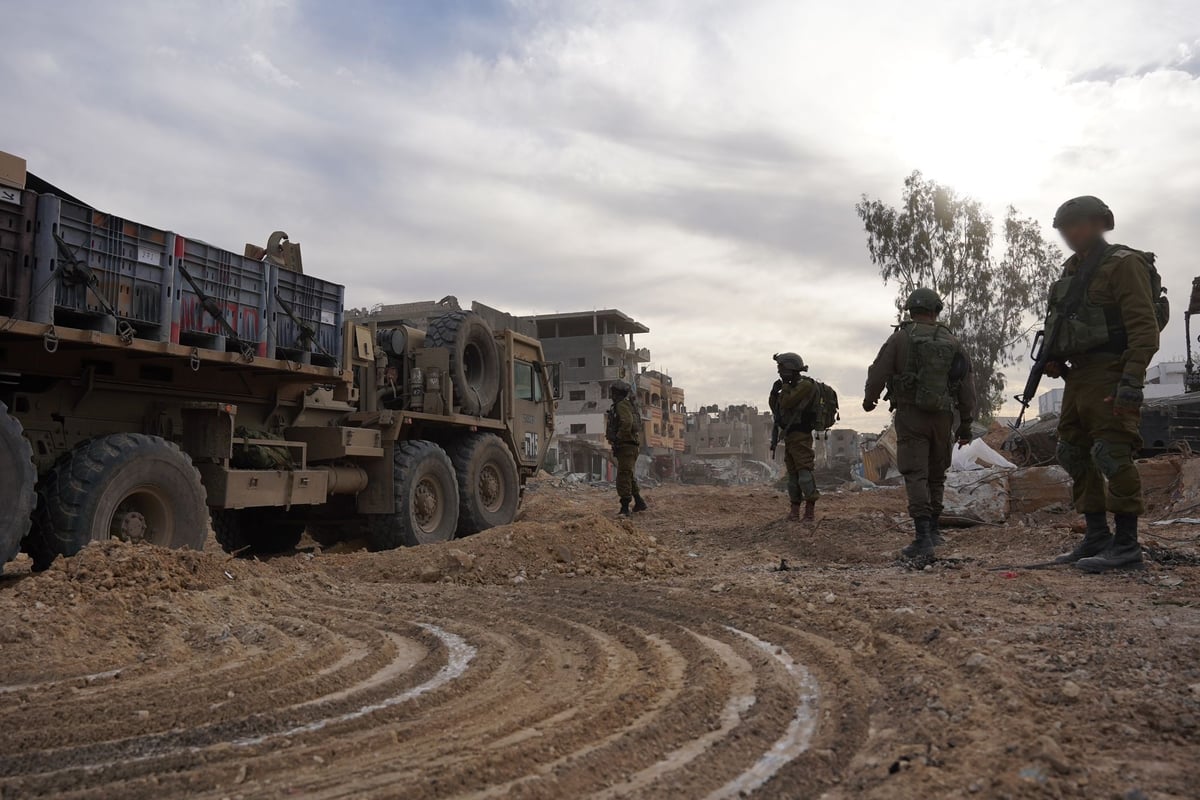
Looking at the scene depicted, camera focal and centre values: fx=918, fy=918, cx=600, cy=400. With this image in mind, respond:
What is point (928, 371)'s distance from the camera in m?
6.91

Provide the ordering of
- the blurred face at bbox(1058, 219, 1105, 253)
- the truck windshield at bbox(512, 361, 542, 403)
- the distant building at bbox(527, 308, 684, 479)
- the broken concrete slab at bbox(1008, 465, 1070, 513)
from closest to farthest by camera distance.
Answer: the blurred face at bbox(1058, 219, 1105, 253)
the broken concrete slab at bbox(1008, 465, 1070, 513)
the truck windshield at bbox(512, 361, 542, 403)
the distant building at bbox(527, 308, 684, 479)

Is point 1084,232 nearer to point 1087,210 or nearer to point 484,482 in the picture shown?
point 1087,210

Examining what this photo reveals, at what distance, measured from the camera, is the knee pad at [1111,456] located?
17.8 feet

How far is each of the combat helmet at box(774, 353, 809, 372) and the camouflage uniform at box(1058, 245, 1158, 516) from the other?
4380 mm

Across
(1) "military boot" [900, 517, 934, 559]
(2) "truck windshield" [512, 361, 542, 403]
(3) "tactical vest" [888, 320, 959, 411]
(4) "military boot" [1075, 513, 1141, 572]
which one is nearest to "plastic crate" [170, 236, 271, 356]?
(2) "truck windshield" [512, 361, 542, 403]

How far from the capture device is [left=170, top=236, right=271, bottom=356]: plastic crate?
6.66 m

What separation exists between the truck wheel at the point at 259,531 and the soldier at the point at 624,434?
186 inches

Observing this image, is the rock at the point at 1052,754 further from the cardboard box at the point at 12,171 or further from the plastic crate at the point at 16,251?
the cardboard box at the point at 12,171

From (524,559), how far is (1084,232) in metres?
4.72

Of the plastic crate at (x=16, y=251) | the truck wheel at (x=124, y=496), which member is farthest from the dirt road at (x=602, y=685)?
the plastic crate at (x=16, y=251)

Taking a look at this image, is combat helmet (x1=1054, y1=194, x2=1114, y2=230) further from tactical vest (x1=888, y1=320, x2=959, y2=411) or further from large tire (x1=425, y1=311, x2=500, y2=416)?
large tire (x1=425, y1=311, x2=500, y2=416)

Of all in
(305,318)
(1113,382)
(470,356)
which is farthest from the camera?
(470,356)

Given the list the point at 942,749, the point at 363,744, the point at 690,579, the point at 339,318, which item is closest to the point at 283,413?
the point at 339,318

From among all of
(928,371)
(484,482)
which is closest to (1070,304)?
(928,371)
